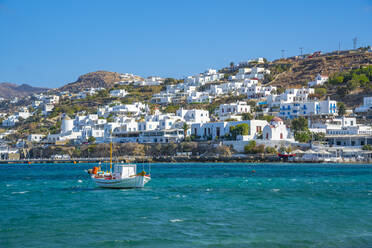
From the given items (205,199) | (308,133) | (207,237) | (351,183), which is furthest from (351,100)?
(207,237)

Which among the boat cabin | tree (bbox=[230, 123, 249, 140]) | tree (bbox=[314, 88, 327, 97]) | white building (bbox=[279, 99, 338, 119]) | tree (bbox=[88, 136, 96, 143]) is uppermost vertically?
tree (bbox=[314, 88, 327, 97])

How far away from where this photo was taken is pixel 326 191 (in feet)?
113

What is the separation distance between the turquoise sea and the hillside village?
47.0 meters

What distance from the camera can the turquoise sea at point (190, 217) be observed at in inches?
755

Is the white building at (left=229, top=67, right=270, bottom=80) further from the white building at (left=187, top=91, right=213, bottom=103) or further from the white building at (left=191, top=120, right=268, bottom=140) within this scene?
the white building at (left=191, top=120, right=268, bottom=140)

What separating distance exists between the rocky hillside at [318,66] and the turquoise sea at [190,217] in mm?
104863

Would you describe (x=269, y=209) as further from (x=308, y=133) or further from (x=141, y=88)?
(x=141, y=88)

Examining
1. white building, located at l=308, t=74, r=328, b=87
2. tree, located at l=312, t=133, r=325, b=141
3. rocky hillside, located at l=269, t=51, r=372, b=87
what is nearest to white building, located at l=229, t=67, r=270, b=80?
rocky hillside, located at l=269, t=51, r=372, b=87

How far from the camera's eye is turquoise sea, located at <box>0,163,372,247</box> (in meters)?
19.2

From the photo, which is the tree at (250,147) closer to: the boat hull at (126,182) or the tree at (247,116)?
the tree at (247,116)

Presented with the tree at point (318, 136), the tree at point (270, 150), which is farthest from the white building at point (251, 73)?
the tree at point (270, 150)

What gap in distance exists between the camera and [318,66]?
146 m

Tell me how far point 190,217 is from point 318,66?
129911 millimetres

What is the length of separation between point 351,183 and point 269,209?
55.7 ft
